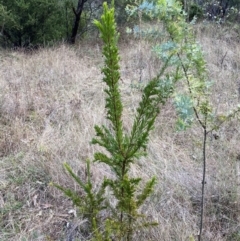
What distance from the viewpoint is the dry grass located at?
2.31 meters

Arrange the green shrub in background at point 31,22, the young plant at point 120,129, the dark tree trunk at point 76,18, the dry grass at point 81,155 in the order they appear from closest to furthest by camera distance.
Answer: the young plant at point 120,129, the dry grass at point 81,155, the green shrub in background at point 31,22, the dark tree trunk at point 76,18

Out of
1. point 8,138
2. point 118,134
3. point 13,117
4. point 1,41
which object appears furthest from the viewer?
point 1,41

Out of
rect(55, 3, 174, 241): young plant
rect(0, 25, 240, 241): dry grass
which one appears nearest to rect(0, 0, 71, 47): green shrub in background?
rect(0, 25, 240, 241): dry grass

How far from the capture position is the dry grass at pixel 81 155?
2309 mm

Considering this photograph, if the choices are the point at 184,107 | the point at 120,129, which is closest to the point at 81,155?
the point at 184,107

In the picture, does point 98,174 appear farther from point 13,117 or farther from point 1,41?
point 1,41

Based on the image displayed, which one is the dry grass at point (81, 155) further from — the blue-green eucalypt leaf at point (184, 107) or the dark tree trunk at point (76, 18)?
the dark tree trunk at point (76, 18)

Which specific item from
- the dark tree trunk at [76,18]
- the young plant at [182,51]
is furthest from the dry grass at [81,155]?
the dark tree trunk at [76,18]

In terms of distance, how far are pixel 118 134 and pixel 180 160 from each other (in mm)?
1804

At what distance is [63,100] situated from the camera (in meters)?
4.14

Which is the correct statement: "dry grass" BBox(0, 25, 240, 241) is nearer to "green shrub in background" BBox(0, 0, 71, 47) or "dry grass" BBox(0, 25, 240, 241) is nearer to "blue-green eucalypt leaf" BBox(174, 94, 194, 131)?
"blue-green eucalypt leaf" BBox(174, 94, 194, 131)

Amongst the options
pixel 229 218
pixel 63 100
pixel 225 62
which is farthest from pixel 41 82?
pixel 229 218

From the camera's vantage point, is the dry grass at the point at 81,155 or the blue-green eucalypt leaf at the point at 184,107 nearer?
the blue-green eucalypt leaf at the point at 184,107

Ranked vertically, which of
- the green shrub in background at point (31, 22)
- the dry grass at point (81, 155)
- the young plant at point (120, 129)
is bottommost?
the dry grass at point (81, 155)
